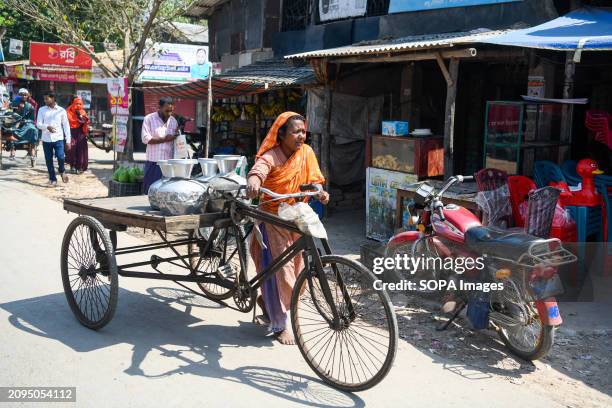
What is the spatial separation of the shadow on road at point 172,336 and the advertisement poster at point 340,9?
6700 mm

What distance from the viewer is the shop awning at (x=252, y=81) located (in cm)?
986

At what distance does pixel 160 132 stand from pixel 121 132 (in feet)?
14.3

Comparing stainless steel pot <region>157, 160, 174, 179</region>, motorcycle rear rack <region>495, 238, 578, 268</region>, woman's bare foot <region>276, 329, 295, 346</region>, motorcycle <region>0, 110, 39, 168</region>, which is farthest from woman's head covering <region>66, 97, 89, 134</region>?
motorcycle rear rack <region>495, 238, 578, 268</region>

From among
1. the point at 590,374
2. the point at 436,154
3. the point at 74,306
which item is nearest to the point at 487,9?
the point at 436,154

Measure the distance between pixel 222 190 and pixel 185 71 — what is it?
20.0m

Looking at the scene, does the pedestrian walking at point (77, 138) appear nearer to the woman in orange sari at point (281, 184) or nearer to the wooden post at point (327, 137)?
the wooden post at point (327, 137)

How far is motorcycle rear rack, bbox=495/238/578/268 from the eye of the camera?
4105mm

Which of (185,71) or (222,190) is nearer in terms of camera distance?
(222,190)

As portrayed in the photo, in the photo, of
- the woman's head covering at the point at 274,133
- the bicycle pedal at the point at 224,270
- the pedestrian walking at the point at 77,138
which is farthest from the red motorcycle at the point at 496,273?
the pedestrian walking at the point at 77,138

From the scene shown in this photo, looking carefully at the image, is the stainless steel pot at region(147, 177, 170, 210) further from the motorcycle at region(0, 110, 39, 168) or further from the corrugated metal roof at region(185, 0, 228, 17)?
the motorcycle at region(0, 110, 39, 168)

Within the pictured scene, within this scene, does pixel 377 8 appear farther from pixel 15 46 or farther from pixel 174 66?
pixel 15 46

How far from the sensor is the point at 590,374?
14.1 ft

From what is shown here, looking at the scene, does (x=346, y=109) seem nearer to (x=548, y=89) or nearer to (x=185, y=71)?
(x=548, y=89)

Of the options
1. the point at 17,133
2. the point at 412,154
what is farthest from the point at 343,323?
the point at 17,133
